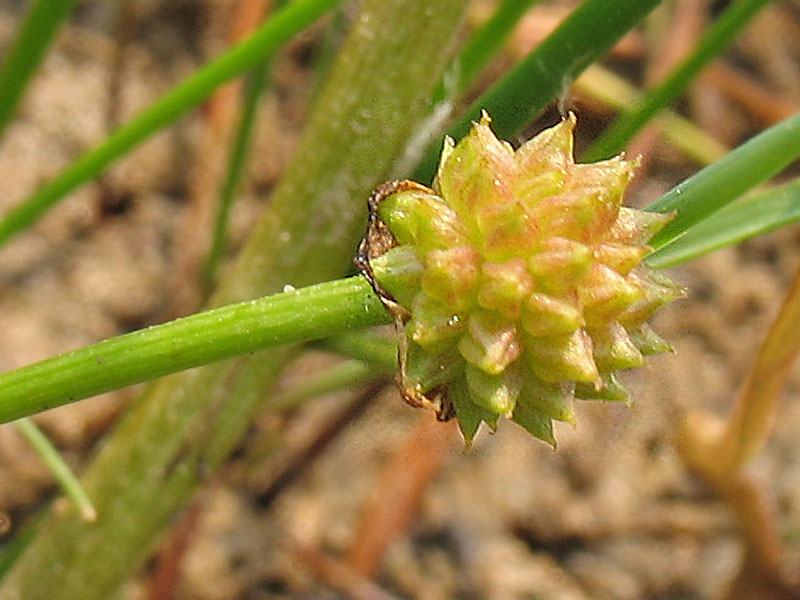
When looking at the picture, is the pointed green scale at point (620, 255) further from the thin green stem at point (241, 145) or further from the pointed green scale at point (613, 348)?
the thin green stem at point (241, 145)

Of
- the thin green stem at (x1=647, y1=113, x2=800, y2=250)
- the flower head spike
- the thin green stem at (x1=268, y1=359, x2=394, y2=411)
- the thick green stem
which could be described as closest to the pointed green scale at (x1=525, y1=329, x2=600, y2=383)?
Result: the flower head spike

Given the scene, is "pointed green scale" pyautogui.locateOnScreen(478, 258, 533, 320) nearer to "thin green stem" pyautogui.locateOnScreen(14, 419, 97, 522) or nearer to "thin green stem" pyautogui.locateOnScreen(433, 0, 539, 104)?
"thin green stem" pyautogui.locateOnScreen(433, 0, 539, 104)

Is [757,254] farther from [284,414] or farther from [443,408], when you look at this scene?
[443,408]

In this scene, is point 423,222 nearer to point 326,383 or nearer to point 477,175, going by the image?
point 477,175

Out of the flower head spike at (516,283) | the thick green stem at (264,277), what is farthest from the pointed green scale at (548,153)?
the thick green stem at (264,277)

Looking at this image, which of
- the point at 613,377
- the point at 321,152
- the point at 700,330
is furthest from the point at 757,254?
the point at 613,377

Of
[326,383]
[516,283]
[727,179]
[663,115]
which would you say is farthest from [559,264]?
[663,115]
